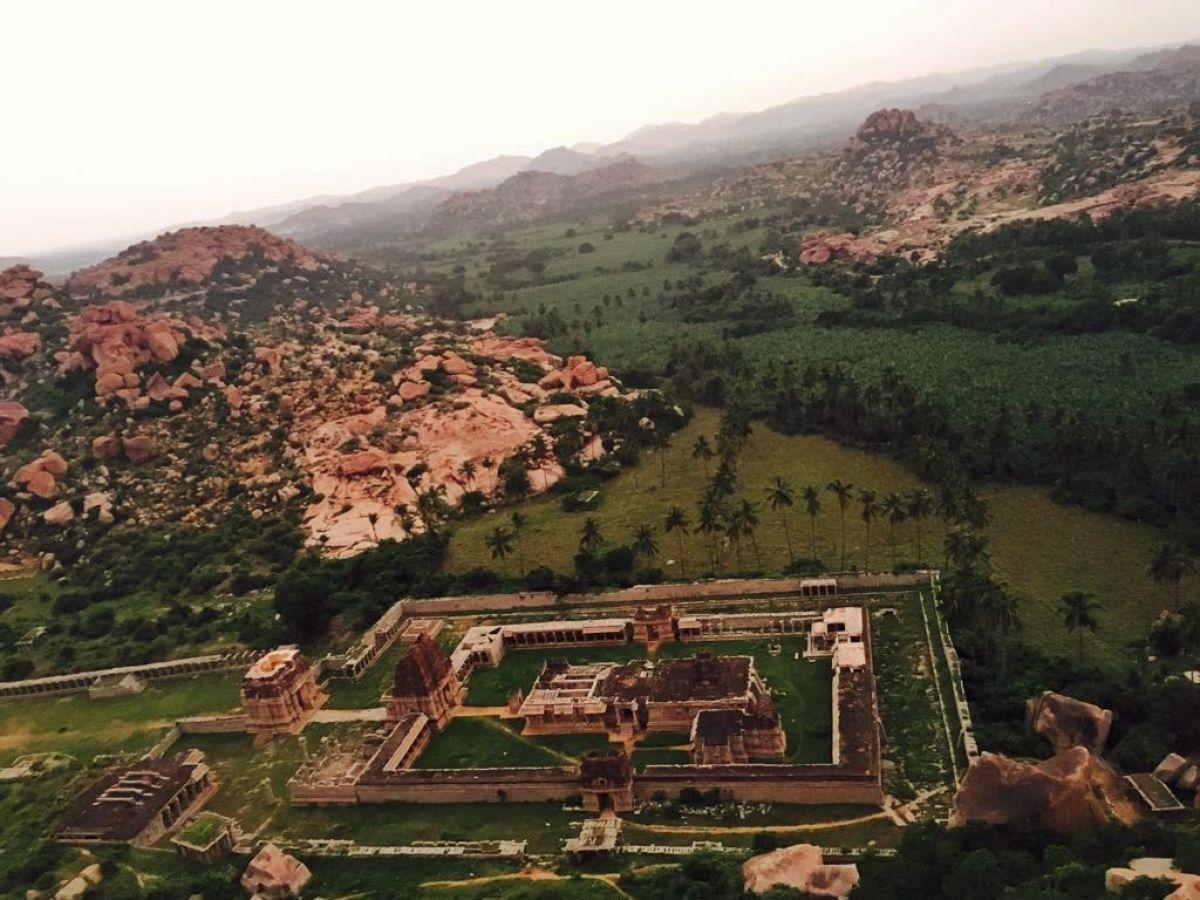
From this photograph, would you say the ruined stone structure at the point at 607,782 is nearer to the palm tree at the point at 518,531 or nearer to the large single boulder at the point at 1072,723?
the large single boulder at the point at 1072,723

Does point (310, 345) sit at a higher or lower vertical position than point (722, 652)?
higher

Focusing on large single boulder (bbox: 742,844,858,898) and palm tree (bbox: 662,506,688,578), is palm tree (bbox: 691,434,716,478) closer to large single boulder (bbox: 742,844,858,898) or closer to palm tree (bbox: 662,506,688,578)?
palm tree (bbox: 662,506,688,578)

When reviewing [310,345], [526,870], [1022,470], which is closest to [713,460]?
[1022,470]

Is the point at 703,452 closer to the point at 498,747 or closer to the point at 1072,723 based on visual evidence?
the point at 498,747

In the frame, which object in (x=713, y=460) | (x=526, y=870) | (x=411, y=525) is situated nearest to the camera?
(x=526, y=870)

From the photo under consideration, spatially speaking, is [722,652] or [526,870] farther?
[722,652]

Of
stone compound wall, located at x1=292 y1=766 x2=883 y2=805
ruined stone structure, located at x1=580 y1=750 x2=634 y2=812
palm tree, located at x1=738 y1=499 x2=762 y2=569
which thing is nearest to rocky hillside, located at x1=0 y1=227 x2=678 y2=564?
palm tree, located at x1=738 y1=499 x2=762 y2=569

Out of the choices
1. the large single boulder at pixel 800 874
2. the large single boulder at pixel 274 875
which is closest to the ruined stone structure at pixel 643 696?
the large single boulder at pixel 800 874

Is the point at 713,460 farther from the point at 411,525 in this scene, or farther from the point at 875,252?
the point at 875,252
